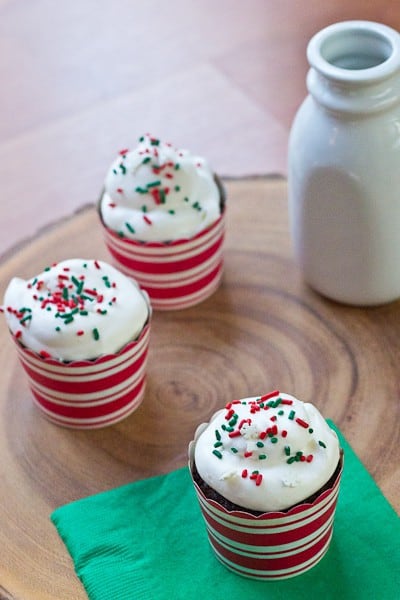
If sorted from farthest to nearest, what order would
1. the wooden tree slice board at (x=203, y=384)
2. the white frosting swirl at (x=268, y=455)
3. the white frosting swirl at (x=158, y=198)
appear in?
1. the white frosting swirl at (x=158, y=198)
2. the wooden tree slice board at (x=203, y=384)
3. the white frosting swirl at (x=268, y=455)

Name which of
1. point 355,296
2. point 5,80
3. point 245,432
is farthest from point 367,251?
point 5,80

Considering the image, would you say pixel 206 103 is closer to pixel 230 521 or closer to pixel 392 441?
pixel 392 441

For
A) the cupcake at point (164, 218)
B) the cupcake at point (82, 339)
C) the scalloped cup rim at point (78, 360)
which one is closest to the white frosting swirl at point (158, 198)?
the cupcake at point (164, 218)

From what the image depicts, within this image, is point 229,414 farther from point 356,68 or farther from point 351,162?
point 356,68

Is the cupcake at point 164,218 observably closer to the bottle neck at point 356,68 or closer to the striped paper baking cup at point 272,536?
the bottle neck at point 356,68

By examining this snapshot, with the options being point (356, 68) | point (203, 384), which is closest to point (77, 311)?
point (203, 384)

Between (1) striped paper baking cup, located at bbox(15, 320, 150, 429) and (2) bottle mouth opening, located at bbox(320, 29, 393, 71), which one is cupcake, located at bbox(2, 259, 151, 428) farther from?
(2) bottle mouth opening, located at bbox(320, 29, 393, 71)

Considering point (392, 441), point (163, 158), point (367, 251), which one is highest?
point (163, 158)
